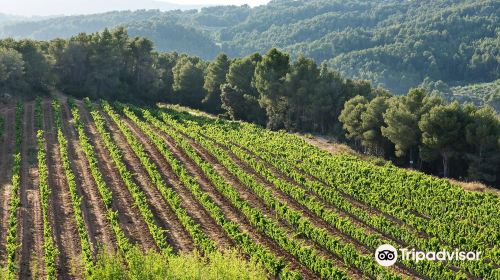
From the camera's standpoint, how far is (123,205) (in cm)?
4272

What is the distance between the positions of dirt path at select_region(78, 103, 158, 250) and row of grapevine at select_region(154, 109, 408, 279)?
9.71 meters

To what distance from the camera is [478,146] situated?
5475cm

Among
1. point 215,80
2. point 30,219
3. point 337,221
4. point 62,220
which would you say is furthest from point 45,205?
point 215,80

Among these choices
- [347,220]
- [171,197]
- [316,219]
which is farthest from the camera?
[171,197]

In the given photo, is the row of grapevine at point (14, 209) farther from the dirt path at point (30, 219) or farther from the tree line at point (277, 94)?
the tree line at point (277, 94)

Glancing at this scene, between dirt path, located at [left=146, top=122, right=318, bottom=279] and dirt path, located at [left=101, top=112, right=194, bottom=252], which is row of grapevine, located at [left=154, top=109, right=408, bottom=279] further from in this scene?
dirt path, located at [left=101, top=112, right=194, bottom=252]

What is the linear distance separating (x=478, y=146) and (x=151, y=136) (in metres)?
35.2

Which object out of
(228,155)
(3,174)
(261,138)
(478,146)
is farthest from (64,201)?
(478,146)

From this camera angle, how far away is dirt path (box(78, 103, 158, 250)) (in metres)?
36.7

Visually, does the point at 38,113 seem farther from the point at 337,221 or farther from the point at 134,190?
the point at 337,221

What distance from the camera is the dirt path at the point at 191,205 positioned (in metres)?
36.8

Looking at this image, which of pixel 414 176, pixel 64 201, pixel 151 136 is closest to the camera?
pixel 64 201

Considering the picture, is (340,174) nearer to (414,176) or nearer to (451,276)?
(414,176)

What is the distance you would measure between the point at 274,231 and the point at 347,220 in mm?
5319
